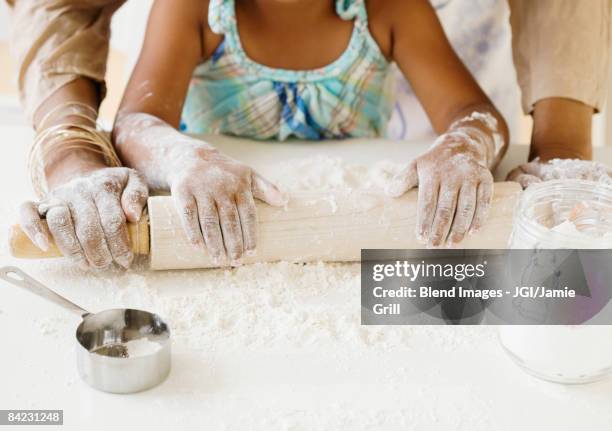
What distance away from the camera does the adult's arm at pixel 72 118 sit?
892mm

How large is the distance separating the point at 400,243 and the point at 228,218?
0.70 ft

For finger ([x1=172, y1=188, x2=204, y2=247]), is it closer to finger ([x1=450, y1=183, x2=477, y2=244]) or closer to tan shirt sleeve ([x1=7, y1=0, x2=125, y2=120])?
finger ([x1=450, y1=183, x2=477, y2=244])

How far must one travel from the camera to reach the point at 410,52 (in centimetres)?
129

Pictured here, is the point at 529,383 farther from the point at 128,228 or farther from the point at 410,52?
the point at 410,52

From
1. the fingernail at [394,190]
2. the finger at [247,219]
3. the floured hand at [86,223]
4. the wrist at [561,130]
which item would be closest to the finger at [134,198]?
the floured hand at [86,223]

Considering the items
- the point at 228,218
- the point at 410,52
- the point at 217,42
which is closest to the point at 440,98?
the point at 410,52

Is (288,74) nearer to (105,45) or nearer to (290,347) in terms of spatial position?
(105,45)

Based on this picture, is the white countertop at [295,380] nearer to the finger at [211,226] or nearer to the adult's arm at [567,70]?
Answer: the finger at [211,226]

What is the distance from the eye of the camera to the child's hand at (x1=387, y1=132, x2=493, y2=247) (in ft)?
3.08

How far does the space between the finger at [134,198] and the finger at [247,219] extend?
0.12 meters

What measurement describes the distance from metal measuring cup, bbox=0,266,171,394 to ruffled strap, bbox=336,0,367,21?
0.71 meters

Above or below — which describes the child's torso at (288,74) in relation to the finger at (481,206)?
above

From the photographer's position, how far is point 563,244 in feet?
2.35

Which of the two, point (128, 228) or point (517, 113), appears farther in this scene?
point (517, 113)
